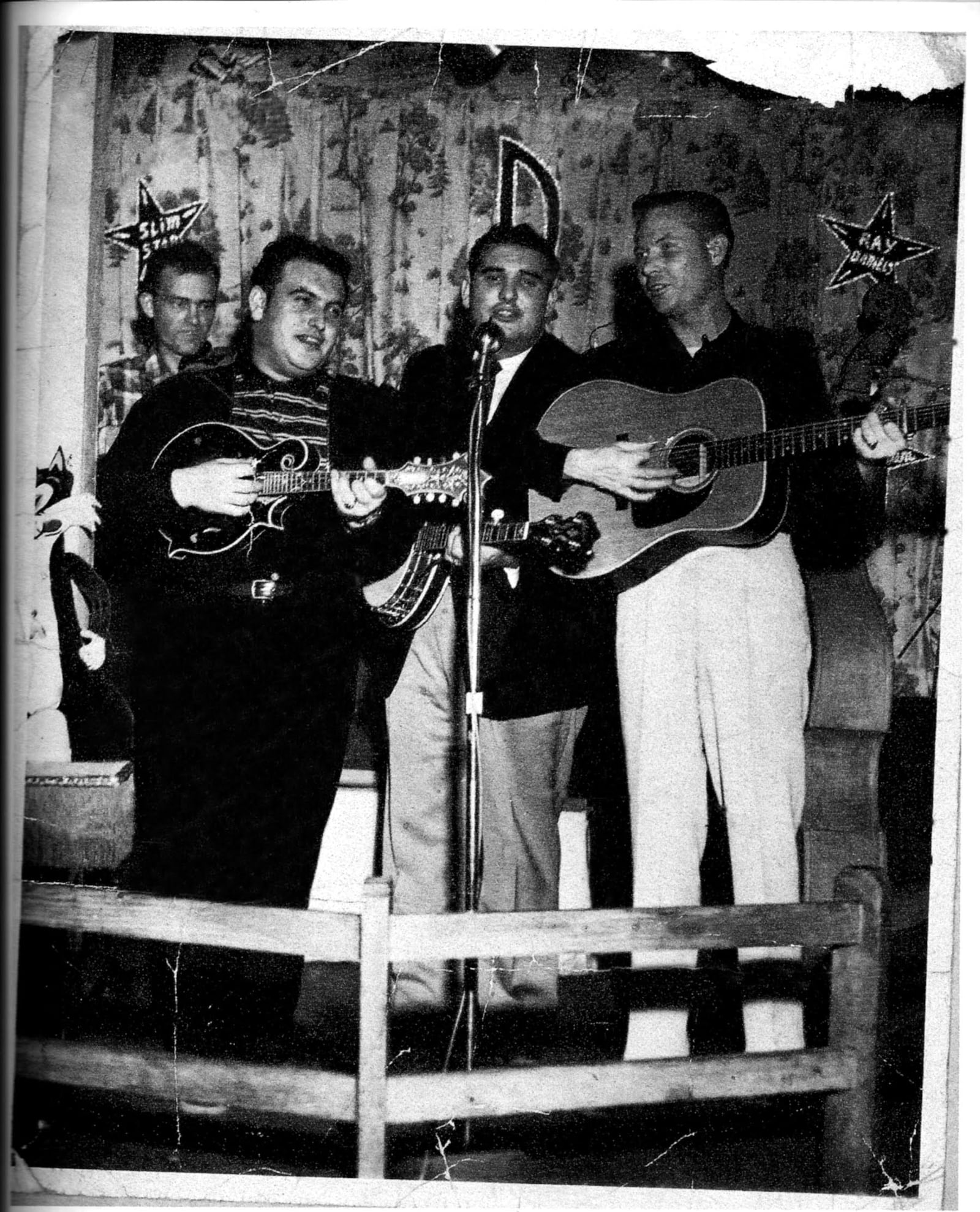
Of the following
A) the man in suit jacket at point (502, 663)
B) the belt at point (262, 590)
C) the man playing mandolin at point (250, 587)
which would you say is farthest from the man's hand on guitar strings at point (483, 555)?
the belt at point (262, 590)

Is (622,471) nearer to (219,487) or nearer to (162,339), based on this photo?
(219,487)

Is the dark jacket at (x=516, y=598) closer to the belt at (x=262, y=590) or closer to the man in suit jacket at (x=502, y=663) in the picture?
the man in suit jacket at (x=502, y=663)

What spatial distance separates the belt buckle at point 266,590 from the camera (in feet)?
6.47

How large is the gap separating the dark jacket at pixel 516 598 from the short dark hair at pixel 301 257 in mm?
210

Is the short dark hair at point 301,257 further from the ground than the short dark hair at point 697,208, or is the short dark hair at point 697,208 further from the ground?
the short dark hair at point 697,208

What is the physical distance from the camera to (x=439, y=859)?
1.95 meters

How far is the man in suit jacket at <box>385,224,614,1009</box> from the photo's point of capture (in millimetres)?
1954

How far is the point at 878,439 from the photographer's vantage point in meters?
1.98

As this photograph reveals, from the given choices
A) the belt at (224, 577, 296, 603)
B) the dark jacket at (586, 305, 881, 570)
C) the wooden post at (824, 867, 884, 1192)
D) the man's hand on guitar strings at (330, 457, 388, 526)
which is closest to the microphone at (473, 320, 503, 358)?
the dark jacket at (586, 305, 881, 570)

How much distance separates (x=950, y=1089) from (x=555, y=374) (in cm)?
144

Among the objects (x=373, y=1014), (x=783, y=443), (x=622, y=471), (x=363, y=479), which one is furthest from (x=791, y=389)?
(x=373, y=1014)

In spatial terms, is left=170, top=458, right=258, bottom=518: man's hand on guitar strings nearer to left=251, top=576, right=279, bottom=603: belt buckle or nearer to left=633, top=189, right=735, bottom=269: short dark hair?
left=251, top=576, right=279, bottom=603: belt buckle

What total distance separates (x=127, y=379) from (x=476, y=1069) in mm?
1353

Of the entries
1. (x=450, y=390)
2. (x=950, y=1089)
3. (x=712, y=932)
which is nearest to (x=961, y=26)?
(x=450, y=390)
